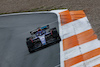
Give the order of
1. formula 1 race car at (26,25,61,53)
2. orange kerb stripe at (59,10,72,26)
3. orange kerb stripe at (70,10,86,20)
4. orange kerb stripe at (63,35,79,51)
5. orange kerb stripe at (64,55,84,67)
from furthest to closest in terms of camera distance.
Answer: orange kerb stripe at (70,10,86,20) < orange kerb stripe at (59,10,72,26) < formula 1 race car at (26,25,61,53) < orange kerb stripe at (63,35,79,51) < orange kerb stripe at (64,55,84,67)

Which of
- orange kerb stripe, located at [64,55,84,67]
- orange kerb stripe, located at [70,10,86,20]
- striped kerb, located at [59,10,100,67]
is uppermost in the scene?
orange kerb stripe, located at [70,10,86,20]

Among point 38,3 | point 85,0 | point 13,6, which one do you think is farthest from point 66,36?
point 13,6

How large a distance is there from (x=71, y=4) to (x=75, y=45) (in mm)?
4063

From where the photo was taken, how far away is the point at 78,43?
239 inches

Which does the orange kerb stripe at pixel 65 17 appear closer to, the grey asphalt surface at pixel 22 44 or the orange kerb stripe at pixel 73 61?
the grey asphalt surface at pixel 22 44

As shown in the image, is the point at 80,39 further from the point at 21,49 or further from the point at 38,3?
the point at 38,3

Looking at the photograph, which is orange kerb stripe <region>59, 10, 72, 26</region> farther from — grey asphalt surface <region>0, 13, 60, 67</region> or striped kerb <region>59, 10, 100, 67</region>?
grey asphalt surface <region>0, 13, 60, 67</region>

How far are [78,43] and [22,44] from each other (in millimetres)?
2912

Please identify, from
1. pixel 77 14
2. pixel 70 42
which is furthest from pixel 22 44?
pixel 77 14

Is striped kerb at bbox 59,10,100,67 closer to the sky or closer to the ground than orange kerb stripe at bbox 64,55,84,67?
closer to the sky

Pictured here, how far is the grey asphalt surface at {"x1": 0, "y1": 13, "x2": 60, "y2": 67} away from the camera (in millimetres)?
5730

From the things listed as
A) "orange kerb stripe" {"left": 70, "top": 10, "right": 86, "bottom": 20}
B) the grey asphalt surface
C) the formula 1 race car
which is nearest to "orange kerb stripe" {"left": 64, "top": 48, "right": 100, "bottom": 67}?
the grey asphalt surface

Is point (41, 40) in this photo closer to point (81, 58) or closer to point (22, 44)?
point (22, 44)

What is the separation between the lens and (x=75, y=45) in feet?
19.7
